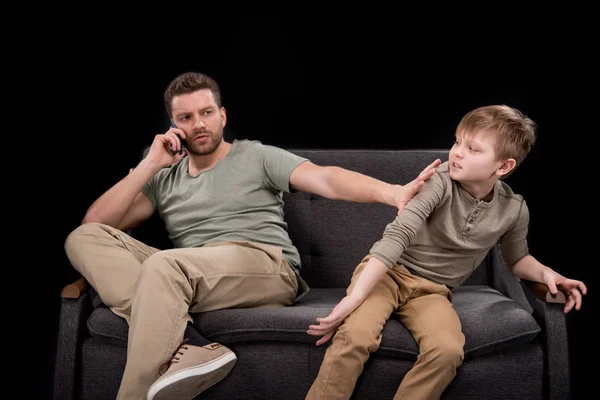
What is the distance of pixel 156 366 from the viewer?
237 cm

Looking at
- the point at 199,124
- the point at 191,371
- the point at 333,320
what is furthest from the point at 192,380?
the point at 199,124

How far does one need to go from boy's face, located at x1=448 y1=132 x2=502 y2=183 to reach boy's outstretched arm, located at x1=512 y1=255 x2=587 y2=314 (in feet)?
1.39

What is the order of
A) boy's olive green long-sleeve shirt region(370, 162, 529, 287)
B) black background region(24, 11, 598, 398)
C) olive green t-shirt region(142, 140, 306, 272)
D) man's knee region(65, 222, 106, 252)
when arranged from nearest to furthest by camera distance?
boy's olive green long-sleeve shirt region(370, 162, 529, 287), man's knee region(65, 222, 106, 252), olive green t-shirt region(142, 140, 306, 272), black background region(24, 11, 598, 398)

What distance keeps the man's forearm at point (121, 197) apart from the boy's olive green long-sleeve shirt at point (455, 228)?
1.04 metres

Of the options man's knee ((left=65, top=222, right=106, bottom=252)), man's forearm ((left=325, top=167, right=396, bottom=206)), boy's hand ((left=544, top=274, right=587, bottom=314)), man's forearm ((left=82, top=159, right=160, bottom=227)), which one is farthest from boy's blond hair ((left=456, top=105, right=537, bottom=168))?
man's knee ((left=65, top=222, right=106, bottom=252))

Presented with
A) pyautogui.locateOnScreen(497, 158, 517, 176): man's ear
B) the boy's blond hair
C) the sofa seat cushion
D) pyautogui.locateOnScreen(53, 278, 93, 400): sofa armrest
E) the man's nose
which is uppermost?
the boy's blond hair

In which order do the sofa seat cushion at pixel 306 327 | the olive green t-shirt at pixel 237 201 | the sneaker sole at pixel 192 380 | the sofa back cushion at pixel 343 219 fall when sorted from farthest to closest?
the sofa back cushion at pixel 343 219 < the olive green t-shirt at pixel 237 201 < the sofa seat cushion at pixel 306 327 < the sneaker sole at pixel 192 380

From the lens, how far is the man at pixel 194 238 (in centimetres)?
240

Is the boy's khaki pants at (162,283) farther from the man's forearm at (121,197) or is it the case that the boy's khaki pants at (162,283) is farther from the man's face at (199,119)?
the man's face at (199,119)

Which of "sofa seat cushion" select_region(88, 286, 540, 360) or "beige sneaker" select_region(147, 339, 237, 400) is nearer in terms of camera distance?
"beige sneaker" select_region(147, 339, 237, 400)

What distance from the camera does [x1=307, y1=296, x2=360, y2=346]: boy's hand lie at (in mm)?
2453

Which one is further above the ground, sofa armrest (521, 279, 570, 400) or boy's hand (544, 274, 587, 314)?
boy's hand (544, 274, 587, 314)

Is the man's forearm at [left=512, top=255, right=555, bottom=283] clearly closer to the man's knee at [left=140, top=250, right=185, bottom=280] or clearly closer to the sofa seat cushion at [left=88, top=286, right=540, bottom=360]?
the sofa seat cushion at [left=88, top=286, right=540, bottom=360]

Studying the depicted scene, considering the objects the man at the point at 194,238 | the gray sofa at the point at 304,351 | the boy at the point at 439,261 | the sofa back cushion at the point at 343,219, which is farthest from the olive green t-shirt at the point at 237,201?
the boy at the point at 439,261
